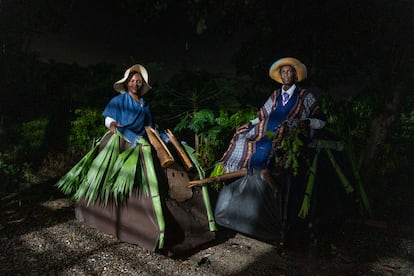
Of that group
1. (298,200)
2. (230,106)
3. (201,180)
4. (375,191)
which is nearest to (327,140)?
(298,200)

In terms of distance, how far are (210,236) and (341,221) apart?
1.68 meters

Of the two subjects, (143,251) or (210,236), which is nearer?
(143,251)

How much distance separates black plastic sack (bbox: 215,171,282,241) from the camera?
370cm

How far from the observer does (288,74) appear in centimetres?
386

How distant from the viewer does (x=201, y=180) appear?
399 cm

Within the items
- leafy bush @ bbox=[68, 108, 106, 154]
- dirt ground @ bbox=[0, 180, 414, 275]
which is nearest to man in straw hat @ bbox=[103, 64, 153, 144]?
dirt ground @ bbox=[0, 180, 414, 275]

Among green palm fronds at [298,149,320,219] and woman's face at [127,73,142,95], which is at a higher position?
woman's face at [127,73,142,95]

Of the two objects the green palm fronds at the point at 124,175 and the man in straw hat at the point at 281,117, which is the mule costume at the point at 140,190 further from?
the man in straw hat at the point at 281,117

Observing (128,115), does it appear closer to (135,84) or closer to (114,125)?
(114,125)

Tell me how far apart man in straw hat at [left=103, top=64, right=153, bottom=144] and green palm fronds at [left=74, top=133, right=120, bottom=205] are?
0.49ft

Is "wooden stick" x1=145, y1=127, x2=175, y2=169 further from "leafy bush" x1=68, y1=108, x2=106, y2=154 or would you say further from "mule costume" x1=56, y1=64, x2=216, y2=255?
"leafy bush" x1=68, y1=108, x2=106, y2=154

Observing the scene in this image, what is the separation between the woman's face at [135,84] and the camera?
13.3 feet

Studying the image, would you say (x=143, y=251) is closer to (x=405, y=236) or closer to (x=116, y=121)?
(x=116, y=121)

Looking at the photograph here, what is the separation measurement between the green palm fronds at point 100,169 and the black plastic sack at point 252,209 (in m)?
1.34
